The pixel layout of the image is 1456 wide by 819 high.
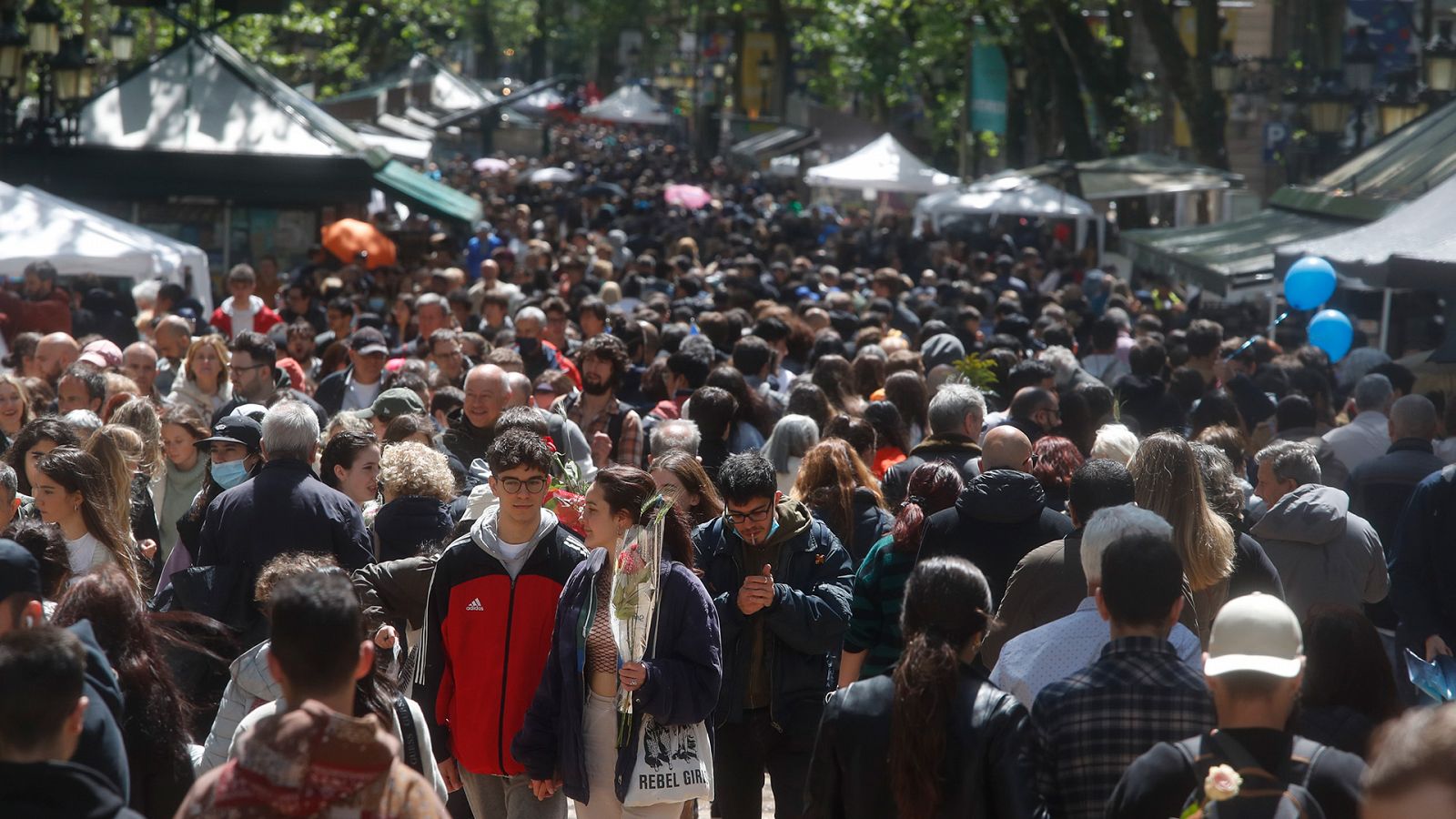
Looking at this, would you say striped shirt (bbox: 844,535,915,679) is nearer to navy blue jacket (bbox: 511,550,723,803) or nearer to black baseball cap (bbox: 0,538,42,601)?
navy blue jacket (bbox: 511,550,723,803)

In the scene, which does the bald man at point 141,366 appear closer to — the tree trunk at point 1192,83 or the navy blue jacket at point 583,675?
the navy blue jacket at point 583,675

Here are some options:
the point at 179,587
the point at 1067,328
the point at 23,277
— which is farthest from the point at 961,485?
the point at 23,277

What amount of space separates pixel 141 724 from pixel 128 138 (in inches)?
667

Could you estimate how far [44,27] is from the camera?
17531 mm

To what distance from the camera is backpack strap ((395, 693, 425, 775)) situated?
4336 mm

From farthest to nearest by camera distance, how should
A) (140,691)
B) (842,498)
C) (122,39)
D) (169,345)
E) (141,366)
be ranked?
(122,39) < (169,345) < (141,366) < (842,498) < (140,691)

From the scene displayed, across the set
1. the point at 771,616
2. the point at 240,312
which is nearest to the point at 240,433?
the point at 771,616

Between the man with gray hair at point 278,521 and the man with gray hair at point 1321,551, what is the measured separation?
11.0 feet

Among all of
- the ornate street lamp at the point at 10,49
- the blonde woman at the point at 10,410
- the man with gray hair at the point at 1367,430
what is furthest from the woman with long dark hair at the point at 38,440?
the ornate street lamp at the point at 10,49

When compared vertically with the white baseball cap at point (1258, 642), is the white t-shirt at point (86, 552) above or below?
below

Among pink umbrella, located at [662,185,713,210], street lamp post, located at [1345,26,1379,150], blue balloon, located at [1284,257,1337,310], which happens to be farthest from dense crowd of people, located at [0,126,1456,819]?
pink umbrella, located at [662,185,713,210]

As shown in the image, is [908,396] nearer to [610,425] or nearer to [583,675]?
[610,425]

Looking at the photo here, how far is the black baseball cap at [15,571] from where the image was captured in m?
4.13

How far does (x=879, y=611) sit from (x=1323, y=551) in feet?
6.20
